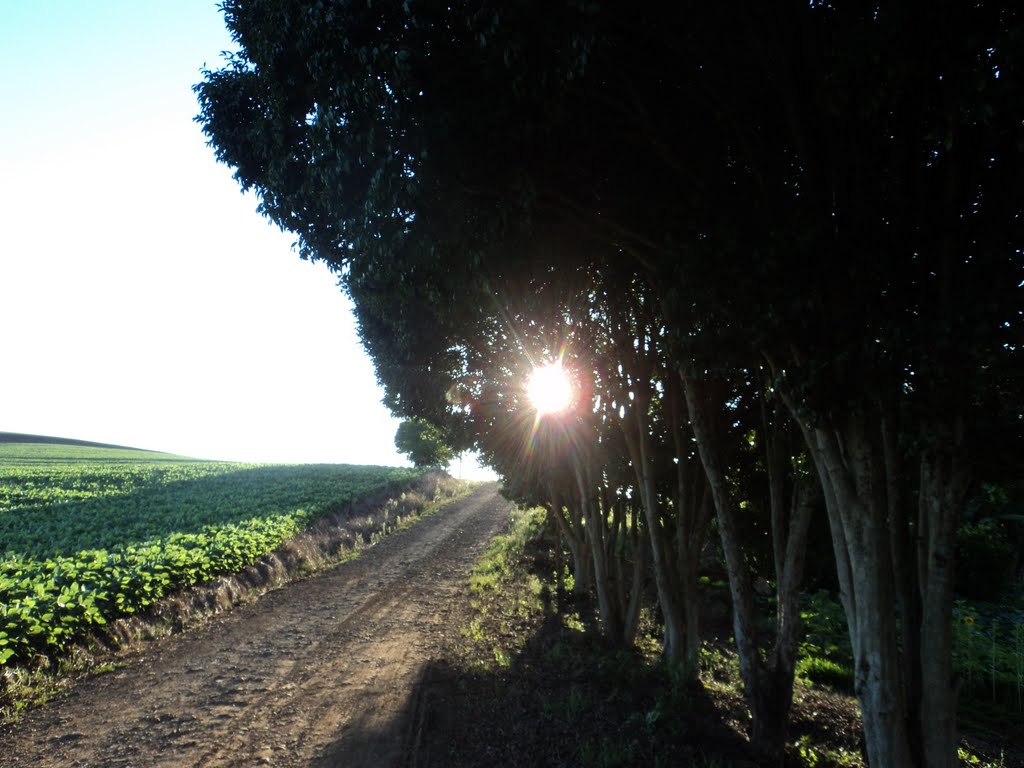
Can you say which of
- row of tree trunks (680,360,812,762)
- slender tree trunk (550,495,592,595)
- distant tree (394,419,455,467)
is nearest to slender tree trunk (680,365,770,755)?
row of tree trunks (680,360,812,762)

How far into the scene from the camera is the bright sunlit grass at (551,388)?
12.5 meters

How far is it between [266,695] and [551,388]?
736cm

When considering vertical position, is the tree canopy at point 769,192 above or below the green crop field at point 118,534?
above

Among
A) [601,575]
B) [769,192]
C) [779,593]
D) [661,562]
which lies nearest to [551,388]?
[601,575]

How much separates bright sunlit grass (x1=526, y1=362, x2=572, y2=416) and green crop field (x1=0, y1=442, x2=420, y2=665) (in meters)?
9.06

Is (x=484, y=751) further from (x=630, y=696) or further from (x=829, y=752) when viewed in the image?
(x=829, y=752)

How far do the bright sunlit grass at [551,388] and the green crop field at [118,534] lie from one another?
29.7 feet

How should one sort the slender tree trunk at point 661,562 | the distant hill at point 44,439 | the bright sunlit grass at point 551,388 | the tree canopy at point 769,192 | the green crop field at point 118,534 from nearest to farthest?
1. the tree canopy at point 769,192
2. the slender tree trunk at point 661,562
3. the green crop field at point 118,534
4. the bright sunlit grass at point 551,388
5. the distant hill at point 44,439

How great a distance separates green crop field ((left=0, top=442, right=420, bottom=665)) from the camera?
11.1m

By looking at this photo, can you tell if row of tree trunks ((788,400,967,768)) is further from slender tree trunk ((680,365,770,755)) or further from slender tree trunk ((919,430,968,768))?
slender tree trunk ((680,365,770,755))

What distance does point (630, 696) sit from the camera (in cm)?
867

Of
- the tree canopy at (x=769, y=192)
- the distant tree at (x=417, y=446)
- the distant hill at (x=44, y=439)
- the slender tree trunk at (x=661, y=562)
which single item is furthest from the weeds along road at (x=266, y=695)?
the distant hill at (x=44, y=439)

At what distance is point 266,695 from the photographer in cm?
916

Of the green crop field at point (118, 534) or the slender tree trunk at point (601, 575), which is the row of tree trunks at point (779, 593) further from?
the green crop field at point (118, 534)
